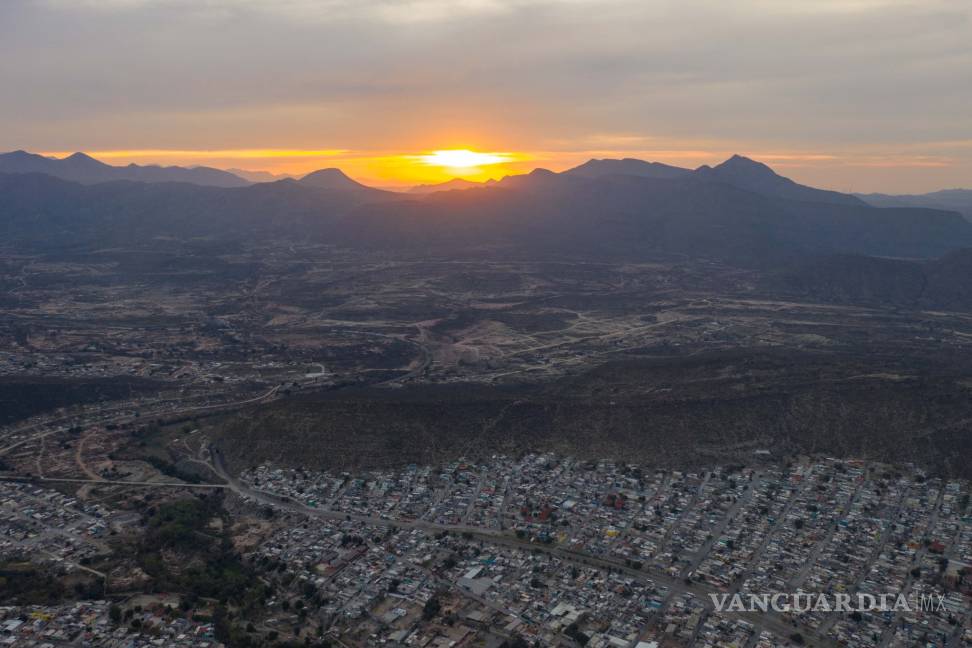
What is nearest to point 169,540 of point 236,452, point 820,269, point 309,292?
point 236,452

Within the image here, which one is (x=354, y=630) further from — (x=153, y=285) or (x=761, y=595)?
(x=153, y=285)

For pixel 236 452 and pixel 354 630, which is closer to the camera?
pixel 354 630

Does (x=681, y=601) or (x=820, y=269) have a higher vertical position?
(x=820, y=269)

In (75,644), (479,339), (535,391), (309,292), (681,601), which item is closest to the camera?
(75,644)

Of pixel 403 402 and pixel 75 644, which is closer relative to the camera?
pixel 75 644

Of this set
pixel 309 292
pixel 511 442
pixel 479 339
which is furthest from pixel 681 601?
pixel 309 292

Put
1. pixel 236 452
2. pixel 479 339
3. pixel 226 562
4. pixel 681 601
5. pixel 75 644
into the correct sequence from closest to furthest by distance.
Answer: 1. pixel 75 644
2. pixel 681 601
3. pixel 226 562
4. pixel 236 452
5. pixel 479 339

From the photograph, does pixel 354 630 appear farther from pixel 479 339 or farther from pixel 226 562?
pixel 479 339

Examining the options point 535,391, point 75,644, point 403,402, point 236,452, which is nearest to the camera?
point 75,644

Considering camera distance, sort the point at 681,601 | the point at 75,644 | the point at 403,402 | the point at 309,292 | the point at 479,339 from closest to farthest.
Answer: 1. the point at 75,644
2. the point at 681,601
3. the point at 403,402
4. the point at 479,339
5. the point at 309,292
